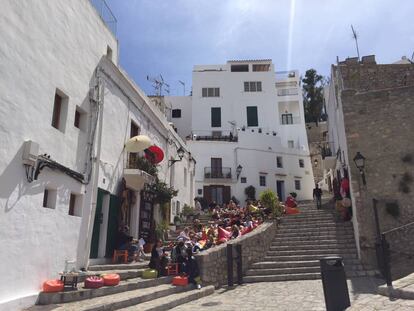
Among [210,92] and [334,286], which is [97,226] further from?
[210,92]

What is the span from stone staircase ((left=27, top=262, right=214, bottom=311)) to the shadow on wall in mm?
2085

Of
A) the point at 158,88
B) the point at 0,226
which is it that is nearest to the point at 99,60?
the point at 0,226

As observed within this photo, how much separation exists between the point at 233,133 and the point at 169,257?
83.4 ft

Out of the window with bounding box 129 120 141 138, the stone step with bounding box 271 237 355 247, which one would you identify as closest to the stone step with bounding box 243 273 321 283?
the stone step with bounding box 271 237 355 247

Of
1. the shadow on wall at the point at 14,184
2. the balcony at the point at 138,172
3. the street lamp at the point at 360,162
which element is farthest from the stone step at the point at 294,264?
the shadow on wall at the point at 14,184

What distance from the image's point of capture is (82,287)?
804 centimetres

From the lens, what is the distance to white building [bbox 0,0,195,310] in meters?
7.07

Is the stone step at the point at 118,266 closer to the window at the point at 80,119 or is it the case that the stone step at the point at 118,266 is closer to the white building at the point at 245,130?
the window at the point at 80,119

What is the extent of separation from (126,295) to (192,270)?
233 centimetres

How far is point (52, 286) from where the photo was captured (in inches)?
302

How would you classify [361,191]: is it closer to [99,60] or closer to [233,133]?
[99,60]

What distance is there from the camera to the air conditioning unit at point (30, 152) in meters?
7.38

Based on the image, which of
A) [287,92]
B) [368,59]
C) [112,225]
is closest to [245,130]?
[287,92]

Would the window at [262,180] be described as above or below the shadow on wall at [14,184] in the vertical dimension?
above
